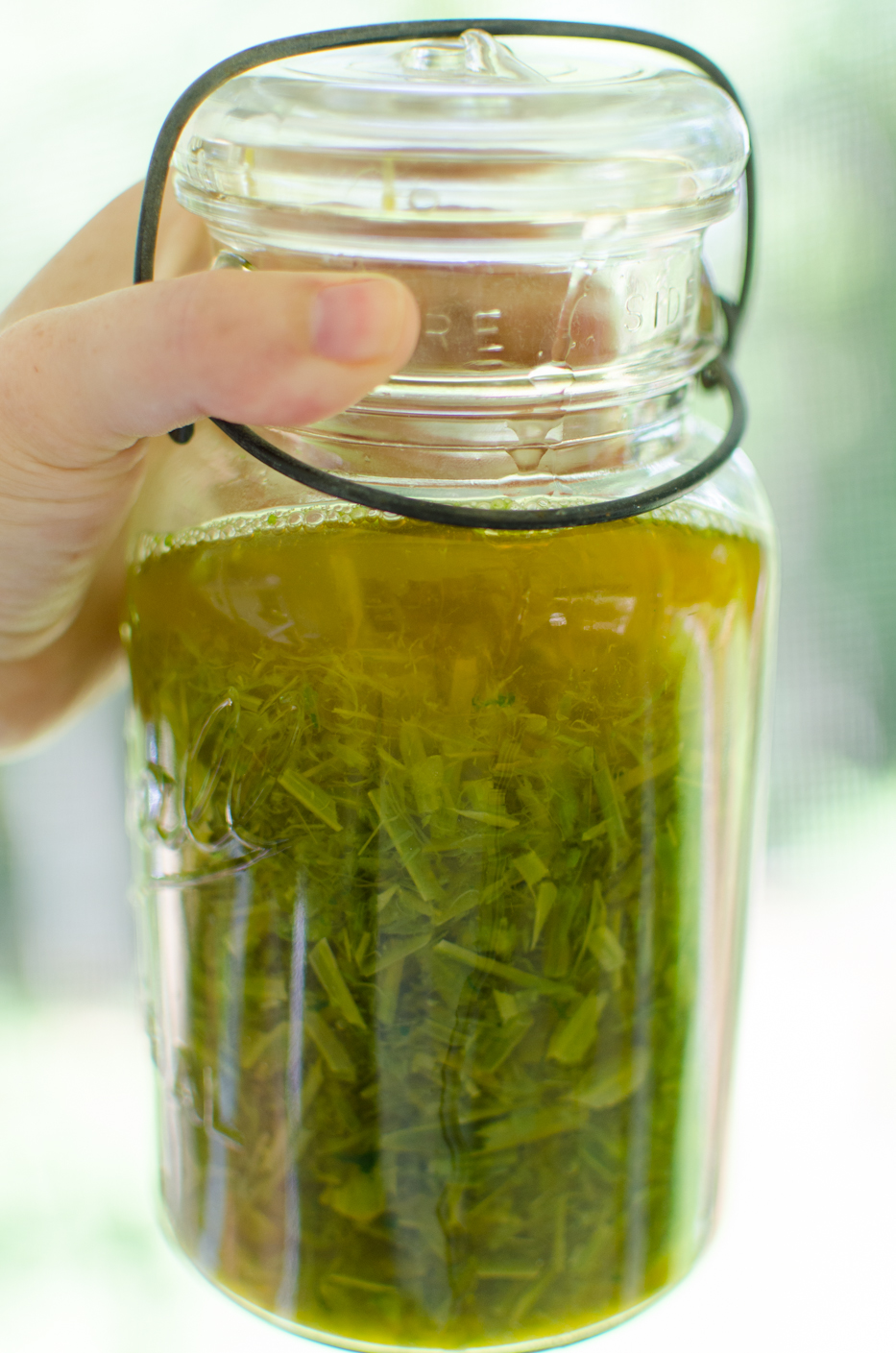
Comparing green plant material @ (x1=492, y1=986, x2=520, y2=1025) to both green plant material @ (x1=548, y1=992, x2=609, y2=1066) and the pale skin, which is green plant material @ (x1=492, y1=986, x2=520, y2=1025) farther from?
the pale skin

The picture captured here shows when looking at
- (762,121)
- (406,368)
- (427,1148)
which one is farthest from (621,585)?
(762,121)

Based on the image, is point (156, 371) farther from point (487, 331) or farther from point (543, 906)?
point (543, 906)

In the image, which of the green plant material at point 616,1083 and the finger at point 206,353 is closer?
the finger at point 206,353

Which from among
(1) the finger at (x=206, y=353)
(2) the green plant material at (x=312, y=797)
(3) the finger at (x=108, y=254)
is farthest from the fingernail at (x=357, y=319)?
(3) the finger at (x=108, y=254)

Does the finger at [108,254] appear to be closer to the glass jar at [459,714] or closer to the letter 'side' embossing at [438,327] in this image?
Answer: the glass jar at [459,714]

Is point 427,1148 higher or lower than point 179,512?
lower

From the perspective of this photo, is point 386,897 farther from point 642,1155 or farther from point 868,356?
point 868,356
